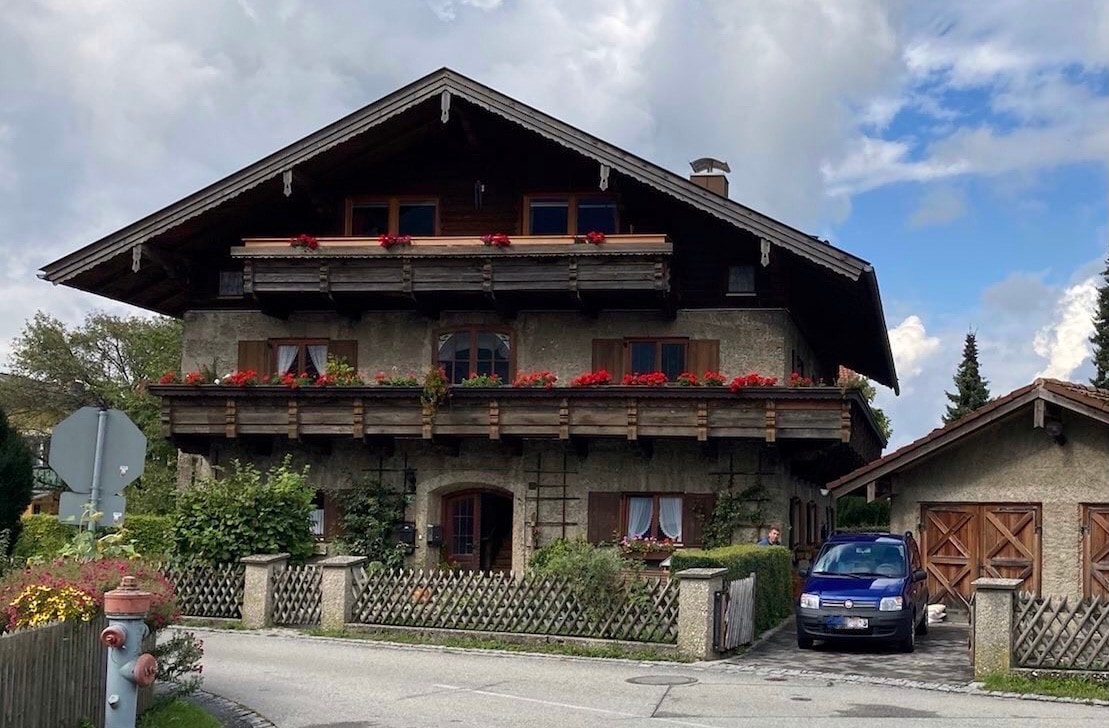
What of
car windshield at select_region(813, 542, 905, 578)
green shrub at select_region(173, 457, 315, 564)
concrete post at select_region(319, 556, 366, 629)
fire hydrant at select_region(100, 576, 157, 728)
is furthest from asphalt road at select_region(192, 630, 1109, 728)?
green shrub at select_region(173, 457, 315, 564)

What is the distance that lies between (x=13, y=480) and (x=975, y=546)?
17.8 meters

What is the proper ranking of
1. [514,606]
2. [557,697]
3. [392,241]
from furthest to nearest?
[392,241], [514,606], [557,697]

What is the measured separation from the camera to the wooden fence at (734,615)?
18469 millimetres

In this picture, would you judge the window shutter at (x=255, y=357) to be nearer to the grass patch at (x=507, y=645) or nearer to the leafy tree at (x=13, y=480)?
the leafy tree at (x=13, y=480)

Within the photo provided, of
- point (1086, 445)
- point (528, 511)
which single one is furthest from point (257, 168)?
point (1086, 445)

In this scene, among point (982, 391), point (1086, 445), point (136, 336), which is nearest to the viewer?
point (1086, 445)

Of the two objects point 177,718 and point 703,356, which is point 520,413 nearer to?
point 703,356

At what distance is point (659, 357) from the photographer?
2814cm

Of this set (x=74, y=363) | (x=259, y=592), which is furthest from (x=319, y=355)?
(x=74, y=363)

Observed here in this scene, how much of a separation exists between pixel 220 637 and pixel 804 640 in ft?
29.3

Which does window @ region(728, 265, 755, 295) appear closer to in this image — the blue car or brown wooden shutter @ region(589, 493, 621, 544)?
brown wooden shutter @ region(589, 493, 621, 544)

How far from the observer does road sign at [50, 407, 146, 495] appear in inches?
385

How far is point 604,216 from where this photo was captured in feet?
93.9

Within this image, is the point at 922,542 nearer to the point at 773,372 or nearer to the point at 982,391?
the point at 773,372
